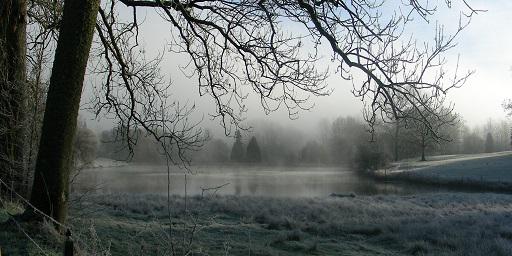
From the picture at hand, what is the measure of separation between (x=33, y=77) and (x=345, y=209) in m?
11.1

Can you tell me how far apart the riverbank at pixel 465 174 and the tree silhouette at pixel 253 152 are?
18.8 metres

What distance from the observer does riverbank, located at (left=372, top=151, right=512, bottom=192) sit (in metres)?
36.8

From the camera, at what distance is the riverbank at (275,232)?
645 cm

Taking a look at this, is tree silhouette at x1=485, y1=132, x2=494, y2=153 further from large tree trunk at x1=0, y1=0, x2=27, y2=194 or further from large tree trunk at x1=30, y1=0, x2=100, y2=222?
large tree trunk at x1=30, y1=0, x2=100, y2=222

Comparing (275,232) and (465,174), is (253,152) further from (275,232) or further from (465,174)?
(275,232)

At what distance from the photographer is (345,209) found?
666 inches

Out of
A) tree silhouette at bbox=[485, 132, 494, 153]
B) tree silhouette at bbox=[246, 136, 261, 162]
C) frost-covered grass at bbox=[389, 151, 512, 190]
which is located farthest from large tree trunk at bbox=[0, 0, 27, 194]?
tree silhouette at bbox=[485, 132, 494, 153]

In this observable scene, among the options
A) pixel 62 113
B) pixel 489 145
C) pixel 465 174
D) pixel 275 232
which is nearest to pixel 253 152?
pixel 465 174

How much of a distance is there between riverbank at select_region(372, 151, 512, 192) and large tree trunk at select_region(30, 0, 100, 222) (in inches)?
1366

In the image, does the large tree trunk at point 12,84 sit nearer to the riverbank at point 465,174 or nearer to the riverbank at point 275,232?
the riverbank at point 275,232

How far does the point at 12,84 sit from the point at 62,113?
324 centimetres

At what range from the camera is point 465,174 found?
42.4 metres

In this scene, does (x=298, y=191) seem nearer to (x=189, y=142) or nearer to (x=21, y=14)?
(x=189, y=142)

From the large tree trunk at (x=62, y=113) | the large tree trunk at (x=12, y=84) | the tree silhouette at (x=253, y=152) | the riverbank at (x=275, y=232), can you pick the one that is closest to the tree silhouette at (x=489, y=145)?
the tree silhouette at (x=253, y=152)
